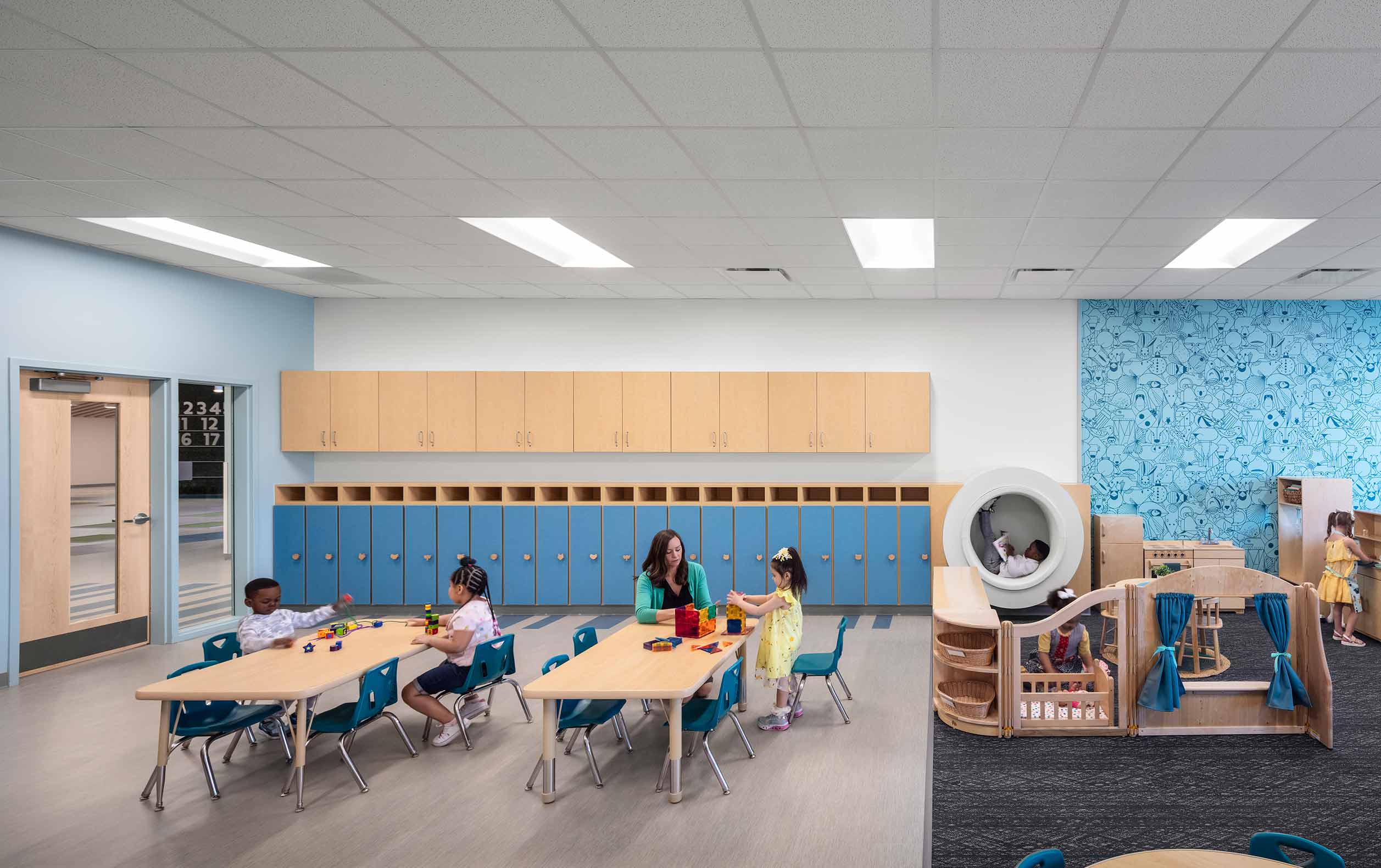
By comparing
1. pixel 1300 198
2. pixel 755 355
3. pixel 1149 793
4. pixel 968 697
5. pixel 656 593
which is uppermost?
pixel 1300 198

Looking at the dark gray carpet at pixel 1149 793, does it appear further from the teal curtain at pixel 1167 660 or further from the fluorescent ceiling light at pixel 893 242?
the fluorescent ceiling light at pixel 893 242

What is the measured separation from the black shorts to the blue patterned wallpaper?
23.1 ft

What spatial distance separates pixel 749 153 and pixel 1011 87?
136 cm

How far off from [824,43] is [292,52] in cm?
209

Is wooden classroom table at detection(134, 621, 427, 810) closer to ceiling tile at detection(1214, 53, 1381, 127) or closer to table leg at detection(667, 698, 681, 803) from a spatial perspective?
table leg at detection(667, 698, 681, 803)

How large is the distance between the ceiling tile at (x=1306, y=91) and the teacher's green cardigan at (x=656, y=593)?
12.5ft

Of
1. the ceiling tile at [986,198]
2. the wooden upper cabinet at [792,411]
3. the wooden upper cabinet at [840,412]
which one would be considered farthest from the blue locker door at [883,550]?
the ceiling tile at [986,198]

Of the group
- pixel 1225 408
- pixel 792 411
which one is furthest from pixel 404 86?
pixel 1225 408

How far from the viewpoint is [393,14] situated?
10.0 ft

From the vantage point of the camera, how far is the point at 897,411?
878 centimetres

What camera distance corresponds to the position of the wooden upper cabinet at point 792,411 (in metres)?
8.84

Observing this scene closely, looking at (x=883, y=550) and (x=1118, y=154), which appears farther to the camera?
(x=883, y=550)

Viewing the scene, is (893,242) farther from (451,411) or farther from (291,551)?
(291,551)

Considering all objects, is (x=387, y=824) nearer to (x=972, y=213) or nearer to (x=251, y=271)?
(x=972, y=213)
